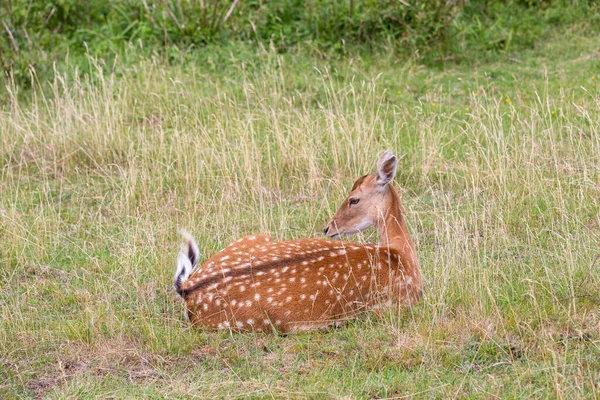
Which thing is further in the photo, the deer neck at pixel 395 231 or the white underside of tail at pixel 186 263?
the deer neck at pixel 395 231

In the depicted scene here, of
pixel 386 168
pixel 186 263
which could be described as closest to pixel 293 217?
pixel 386 168

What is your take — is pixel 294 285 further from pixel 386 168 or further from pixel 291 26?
pixel 291 26

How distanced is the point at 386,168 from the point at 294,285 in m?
1.39

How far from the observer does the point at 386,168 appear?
21.7ft

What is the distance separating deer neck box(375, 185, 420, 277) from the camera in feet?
20.3

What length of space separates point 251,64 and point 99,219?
3.76 metres

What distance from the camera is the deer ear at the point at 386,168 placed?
21.2 ft

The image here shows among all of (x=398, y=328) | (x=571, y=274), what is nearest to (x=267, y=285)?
(x=398, y=328)

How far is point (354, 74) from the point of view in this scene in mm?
10578

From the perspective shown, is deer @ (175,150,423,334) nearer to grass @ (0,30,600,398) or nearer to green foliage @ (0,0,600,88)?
grass @ (0,30,600,398)

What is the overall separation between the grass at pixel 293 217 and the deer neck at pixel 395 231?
7.3 inches

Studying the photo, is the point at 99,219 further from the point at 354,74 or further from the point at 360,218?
the point at 354,74

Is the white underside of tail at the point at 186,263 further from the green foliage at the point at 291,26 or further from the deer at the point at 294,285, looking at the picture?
the green foliage at the point at 291,26

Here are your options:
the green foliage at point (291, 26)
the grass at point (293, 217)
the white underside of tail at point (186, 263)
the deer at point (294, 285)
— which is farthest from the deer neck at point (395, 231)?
the green foliage at point (291, 26)
